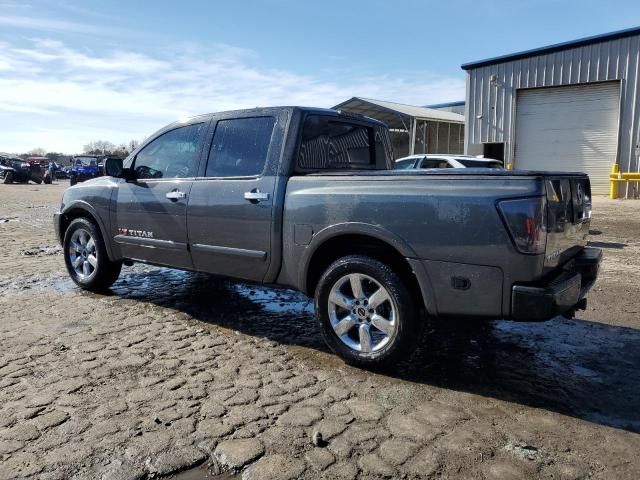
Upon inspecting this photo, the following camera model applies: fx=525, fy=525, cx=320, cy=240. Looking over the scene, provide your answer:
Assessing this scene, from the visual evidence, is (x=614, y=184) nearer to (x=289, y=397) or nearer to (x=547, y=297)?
(x=547, y=297)

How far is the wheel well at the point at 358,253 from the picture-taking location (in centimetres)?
368

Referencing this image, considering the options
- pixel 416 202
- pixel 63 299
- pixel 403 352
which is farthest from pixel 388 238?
pixel 63 299

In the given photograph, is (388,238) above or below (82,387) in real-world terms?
above

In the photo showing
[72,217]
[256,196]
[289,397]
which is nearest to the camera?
[289,397]

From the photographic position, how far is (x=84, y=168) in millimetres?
37312

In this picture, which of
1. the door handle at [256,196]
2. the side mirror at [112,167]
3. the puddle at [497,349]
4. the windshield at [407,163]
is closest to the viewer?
the puddle at [497,349]

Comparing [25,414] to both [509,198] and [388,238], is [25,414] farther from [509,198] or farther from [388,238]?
[509,198]

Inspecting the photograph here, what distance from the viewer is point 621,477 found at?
2488mm

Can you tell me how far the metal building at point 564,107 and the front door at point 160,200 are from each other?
18.3 meters

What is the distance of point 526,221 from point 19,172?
38708mm

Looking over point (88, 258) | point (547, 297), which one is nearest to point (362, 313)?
point (547, 297)

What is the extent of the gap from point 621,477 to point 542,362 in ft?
5.01

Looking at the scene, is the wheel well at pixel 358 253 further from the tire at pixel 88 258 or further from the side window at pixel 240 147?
the tire at pixel 88 258

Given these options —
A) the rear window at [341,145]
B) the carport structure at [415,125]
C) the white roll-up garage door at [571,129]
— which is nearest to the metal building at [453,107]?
the carport structure at [415,125]
